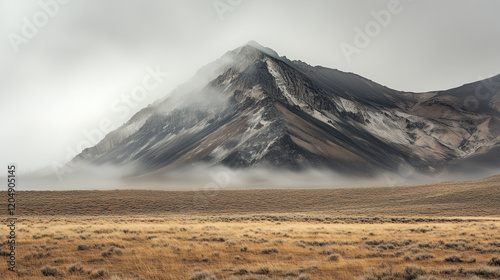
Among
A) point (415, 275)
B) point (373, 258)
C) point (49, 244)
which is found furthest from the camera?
point (49, 244)

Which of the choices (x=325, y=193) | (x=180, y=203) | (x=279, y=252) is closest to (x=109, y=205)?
(x=180, y=203)

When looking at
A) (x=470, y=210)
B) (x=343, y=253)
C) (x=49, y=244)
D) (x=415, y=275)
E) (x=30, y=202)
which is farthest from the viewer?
(x=30, y=202)

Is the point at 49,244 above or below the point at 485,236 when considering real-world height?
above

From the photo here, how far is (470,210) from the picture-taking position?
219 ft

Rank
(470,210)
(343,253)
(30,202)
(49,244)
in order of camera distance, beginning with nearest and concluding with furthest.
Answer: (343,253), (49,244), (470,210), (30,202)

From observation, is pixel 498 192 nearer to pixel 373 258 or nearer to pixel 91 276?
pixel 373 258

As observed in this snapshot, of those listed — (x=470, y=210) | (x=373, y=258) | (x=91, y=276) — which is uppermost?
(x=91, y=276)

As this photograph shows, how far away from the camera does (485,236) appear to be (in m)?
26.8

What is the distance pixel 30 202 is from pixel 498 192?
100237 millimetres

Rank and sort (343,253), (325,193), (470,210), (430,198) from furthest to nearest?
(325,193), (430,198), (470,210), (343,253)

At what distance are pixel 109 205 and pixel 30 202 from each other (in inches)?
665

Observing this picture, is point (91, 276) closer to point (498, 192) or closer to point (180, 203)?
point (180, 203)

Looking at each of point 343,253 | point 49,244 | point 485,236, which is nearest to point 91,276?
point 49,244

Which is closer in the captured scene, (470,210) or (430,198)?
(470,210)
